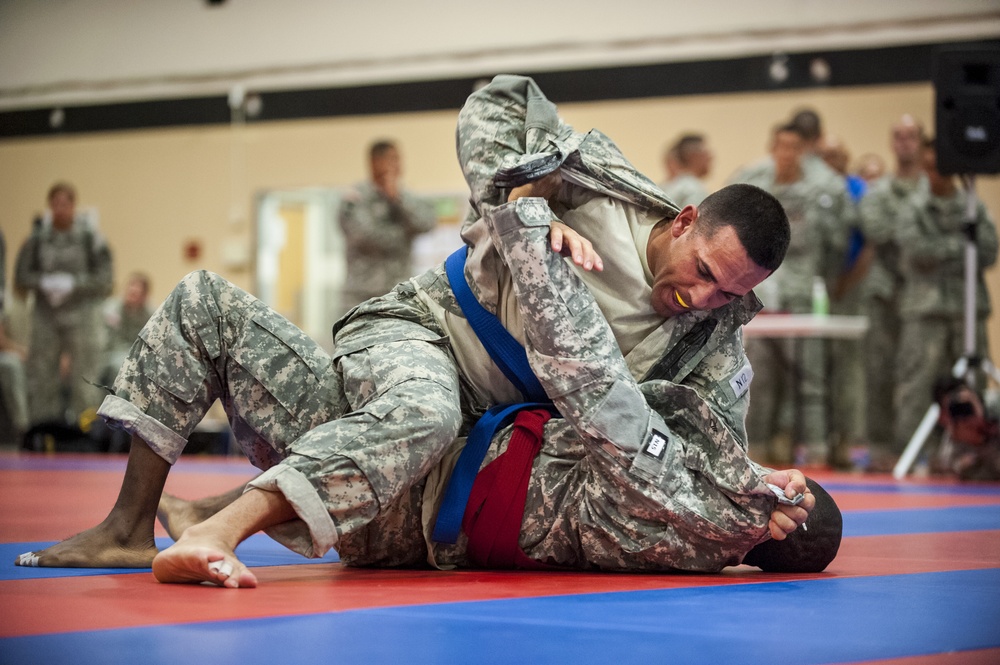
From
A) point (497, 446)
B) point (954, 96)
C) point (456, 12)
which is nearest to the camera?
point (497, 446)

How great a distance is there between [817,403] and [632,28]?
4375 mm

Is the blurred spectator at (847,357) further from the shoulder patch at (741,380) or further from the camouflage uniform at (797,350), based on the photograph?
the shoulder patch at (741,380)

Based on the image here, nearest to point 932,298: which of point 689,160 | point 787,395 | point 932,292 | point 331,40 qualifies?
point 932,292

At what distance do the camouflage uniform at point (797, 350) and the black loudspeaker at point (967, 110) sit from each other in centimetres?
114

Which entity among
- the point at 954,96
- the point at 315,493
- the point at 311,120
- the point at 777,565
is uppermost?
A: the point at 311,120

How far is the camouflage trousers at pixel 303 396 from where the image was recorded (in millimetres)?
2033

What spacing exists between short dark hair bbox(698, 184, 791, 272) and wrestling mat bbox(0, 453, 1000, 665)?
2.19 ft

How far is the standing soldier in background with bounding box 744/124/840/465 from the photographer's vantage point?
23.3 ft

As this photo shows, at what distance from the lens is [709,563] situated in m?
2.40

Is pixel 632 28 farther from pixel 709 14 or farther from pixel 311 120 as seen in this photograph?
pixel 311 120

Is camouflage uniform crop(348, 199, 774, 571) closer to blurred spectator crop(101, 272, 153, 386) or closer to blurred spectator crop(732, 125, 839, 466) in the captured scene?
blurred spectator crop(732, 125, 839, 466)

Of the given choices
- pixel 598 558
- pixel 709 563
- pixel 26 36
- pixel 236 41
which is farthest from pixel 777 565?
pixel 26 36

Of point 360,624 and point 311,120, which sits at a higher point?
point 311,120

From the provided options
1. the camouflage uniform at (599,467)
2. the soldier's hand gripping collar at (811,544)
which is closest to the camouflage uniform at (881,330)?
the soldier's hand gripping collar at (811,544)
